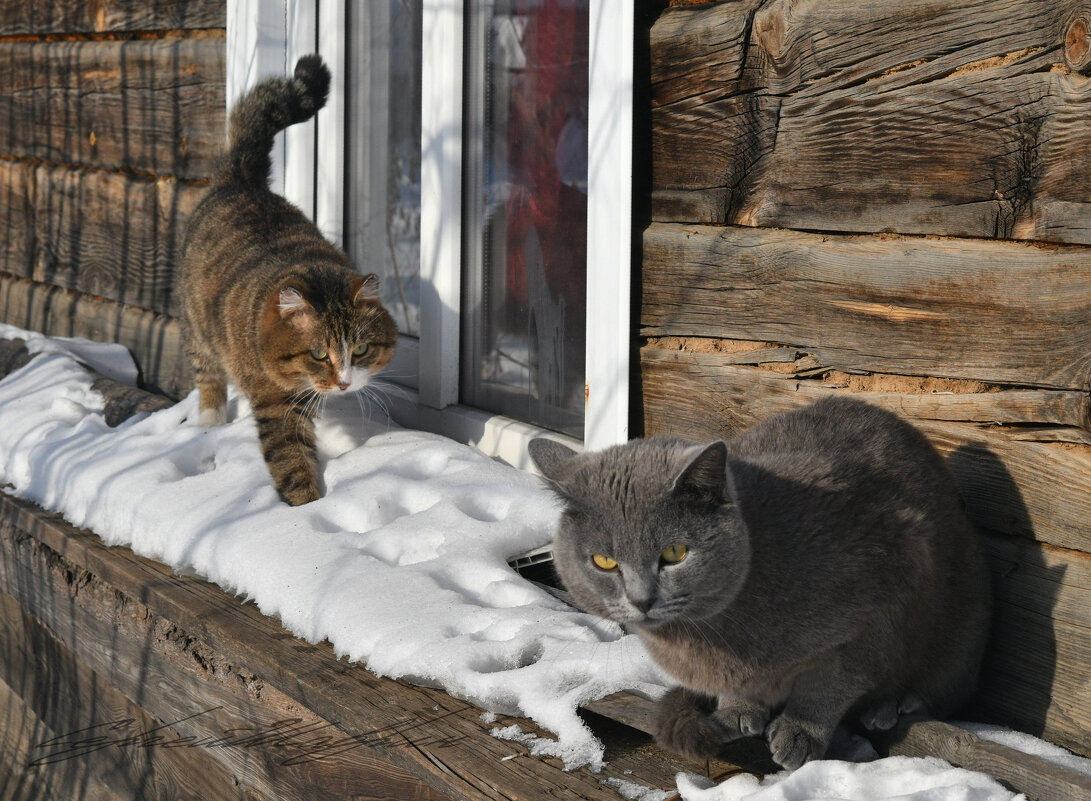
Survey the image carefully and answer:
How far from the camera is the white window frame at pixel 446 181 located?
2.58 metres

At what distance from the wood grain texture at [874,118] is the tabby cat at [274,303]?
1104 mm

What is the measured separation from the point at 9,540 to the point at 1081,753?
3.26m

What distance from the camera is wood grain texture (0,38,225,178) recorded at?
14.1ft

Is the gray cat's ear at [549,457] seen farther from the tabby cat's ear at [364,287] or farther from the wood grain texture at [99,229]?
the wood grain texture at [99,229]

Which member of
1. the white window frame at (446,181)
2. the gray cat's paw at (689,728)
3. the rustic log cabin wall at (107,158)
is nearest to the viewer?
the gray cat's paw at (689,728)

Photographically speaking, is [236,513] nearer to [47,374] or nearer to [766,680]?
[766,680]

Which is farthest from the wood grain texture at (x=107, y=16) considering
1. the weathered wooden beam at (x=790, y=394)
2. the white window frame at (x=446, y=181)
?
the weathered wooden beam at (x=790, y=394)

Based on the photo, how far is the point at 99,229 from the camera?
5090 mm

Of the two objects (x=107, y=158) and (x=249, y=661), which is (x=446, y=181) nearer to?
(x=249, y=661)

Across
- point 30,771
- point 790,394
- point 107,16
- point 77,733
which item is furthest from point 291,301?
point 107,16

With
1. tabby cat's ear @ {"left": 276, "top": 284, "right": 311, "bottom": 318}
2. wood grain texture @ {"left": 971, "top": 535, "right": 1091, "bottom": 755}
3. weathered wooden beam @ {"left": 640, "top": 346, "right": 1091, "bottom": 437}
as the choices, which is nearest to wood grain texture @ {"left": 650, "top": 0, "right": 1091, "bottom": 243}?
weathered wooden beam @ {"left": 640, "top": 346, "right": 1091, "bottom": 437}

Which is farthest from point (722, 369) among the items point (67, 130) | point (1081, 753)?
point (67, 130)

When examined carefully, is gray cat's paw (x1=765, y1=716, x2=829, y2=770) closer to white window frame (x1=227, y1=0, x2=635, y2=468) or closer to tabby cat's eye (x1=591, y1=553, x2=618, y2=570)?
tabby cat's eye (x1=591, y1=553, x2=618, y2=570)

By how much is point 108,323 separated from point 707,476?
431cm
